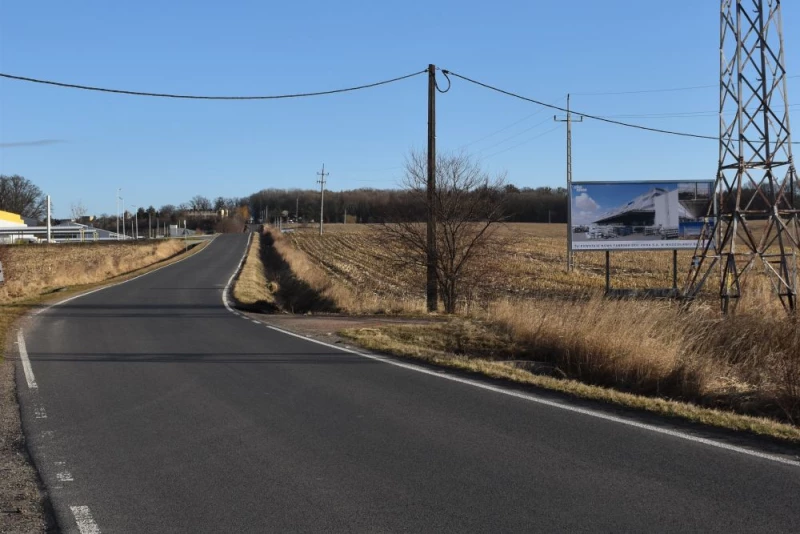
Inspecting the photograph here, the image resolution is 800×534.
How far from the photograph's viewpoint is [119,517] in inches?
199

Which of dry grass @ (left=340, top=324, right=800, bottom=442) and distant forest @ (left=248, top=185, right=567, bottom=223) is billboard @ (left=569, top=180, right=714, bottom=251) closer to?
distant forest @ (left=248, top=185, right=567, bottom=223)

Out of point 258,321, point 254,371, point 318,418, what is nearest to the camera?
point 318,418

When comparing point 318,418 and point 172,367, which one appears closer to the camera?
point 318,418

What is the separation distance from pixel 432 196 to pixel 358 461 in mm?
16494

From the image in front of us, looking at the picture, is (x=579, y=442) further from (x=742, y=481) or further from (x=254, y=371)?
(x=254, y=371)

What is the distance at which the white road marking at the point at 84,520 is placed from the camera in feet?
15.9

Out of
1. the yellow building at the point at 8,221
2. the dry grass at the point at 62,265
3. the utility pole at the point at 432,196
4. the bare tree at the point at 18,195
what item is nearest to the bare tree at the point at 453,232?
the utility pole at the point at 432,196

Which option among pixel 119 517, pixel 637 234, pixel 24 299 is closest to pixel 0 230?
pixel 24 299

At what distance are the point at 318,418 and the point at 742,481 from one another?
4147mm

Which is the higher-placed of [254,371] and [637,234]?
[637,234]

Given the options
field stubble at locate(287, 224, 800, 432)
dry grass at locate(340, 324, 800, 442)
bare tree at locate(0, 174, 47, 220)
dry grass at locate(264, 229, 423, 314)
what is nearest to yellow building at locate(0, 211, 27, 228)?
bare tree at locate(0, 174, 47, 220)

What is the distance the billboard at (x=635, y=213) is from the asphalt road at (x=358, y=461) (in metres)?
20.6

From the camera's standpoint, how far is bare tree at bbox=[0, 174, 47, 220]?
147875mm

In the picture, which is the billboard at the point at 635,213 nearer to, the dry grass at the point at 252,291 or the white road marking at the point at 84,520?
the dry grass at the point at 252,291
